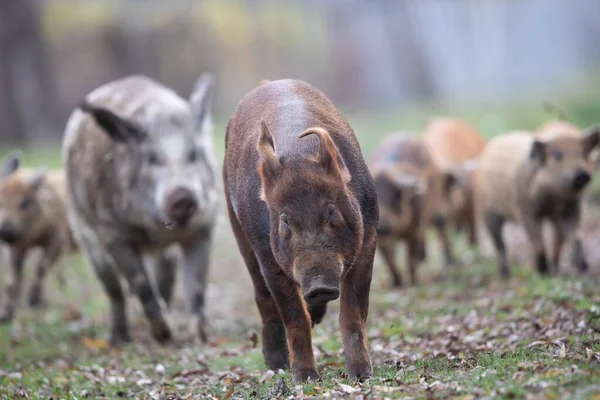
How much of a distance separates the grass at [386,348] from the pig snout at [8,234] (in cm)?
96

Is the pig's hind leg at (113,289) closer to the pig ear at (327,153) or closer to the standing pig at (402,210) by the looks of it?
the standing pig at (402,210)

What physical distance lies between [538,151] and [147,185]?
14.3ft

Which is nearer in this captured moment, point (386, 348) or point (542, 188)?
point (386, 348)

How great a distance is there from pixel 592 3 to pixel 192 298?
25.6 metres

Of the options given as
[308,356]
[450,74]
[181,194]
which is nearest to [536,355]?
[308,356]

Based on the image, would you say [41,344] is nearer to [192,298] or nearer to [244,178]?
[192,298]

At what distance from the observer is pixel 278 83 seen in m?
7.26

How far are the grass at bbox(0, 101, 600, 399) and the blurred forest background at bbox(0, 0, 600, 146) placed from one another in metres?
19.2

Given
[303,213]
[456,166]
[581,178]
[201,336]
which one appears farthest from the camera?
[456,166]

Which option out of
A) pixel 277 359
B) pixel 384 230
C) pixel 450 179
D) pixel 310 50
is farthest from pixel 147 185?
pixel 310 50

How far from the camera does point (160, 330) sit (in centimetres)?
998

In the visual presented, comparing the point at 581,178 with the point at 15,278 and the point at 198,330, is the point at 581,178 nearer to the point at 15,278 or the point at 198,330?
the point at 198,330

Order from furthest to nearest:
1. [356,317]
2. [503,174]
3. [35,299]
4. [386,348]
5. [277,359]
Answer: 1. [35,299]
2. [503,174]
3. [386,348]
4. [277,359]
5. [356,317]

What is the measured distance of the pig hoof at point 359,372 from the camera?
6398mm
